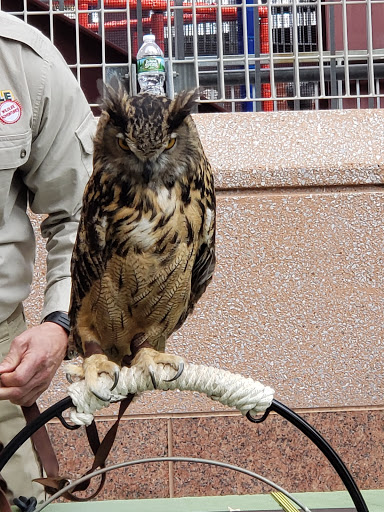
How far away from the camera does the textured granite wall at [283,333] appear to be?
2.66 m

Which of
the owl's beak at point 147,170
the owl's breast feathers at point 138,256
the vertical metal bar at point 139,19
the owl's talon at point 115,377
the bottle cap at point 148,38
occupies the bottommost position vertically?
the owl's talon at point 115,377

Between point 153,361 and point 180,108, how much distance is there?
355 millimetres

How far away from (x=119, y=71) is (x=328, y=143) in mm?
764

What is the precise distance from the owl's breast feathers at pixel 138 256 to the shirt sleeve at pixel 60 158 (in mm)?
347

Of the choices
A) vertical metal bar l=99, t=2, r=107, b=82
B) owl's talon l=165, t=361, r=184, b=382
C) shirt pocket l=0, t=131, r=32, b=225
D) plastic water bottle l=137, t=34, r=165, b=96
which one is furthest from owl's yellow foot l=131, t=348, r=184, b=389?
vertical metal bar l=99, t=2, r=107, b=82

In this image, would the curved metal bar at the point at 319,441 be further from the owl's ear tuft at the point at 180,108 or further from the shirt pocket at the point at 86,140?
the shirt pocket at the point at 86,140

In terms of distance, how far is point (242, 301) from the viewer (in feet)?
8.82

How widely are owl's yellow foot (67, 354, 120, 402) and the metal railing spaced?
1799 millimetres

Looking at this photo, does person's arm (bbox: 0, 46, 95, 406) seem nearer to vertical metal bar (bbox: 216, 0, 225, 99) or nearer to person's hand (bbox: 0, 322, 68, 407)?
person's hand (bbox: 0, 322, 68, 407)

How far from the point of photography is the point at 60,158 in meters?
1.67

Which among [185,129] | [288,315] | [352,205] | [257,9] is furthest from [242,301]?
[185,129]

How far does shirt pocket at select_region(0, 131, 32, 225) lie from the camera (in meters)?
1.59

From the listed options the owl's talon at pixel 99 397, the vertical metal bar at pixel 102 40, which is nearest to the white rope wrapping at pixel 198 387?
the owl's talon at pixel 99 397

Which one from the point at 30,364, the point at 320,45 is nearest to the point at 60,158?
the point at 30,364
